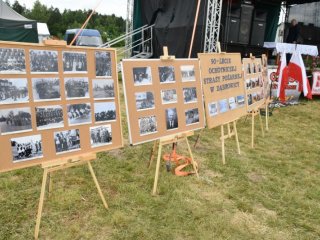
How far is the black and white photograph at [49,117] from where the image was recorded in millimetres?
2520

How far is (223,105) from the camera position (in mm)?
4324

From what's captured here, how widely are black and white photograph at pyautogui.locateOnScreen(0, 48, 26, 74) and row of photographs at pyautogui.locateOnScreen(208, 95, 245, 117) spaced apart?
2378 mm

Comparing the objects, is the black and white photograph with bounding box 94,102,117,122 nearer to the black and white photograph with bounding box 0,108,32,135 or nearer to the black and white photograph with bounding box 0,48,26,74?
the black and white photograph with bounding box 0,108,32,135

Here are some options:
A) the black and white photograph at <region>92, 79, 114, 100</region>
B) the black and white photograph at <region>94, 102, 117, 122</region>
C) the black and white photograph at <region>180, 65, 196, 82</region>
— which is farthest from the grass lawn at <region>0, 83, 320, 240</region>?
the black and white photograph at <region>180, 65, 196, 82</region>

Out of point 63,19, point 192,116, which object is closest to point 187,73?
point 192,116

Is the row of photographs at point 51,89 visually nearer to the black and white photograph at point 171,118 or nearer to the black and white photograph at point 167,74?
the black and white photograph at point 167,74

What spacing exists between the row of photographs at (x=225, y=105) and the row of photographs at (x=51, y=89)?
1590 mm

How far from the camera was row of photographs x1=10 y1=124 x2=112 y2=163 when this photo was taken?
8.00 feet

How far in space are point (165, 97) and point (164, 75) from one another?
0.79 ft

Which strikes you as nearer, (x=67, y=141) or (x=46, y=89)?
(x=46, y=89)

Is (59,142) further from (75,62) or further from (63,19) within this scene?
(63,19)

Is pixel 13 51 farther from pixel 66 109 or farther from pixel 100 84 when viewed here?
pixel 100 84

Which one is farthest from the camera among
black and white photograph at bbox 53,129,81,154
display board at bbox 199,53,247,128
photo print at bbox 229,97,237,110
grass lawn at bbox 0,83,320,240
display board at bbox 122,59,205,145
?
photo print at bbox 229,97,237,110

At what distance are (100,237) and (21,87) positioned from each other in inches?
54.6
